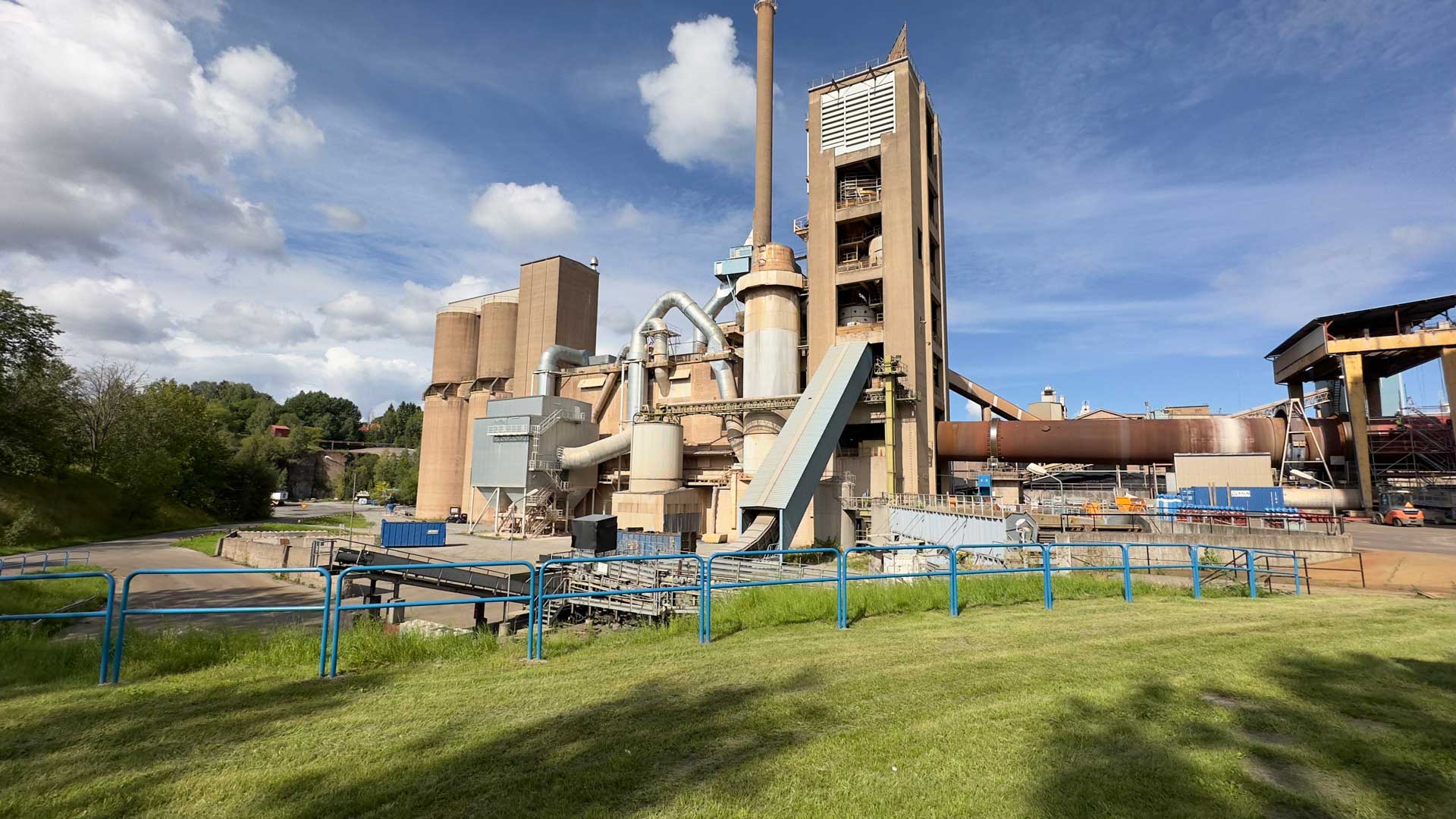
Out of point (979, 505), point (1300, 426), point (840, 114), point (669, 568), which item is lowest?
point (669, 568)

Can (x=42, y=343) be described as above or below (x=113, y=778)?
above

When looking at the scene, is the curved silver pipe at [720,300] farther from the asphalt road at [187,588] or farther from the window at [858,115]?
the asphalt road at [187,588]

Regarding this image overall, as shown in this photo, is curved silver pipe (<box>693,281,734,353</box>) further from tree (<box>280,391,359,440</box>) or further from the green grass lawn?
tree (<box>280,391,359,440</box>)

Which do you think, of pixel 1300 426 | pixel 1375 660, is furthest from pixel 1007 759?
pixel 1300 426

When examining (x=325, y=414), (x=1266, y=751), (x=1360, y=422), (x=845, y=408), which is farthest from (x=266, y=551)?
(x=325, y=414)

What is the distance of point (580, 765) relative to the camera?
4.00 meters

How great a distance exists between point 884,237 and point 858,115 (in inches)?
333

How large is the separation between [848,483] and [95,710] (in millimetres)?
29212

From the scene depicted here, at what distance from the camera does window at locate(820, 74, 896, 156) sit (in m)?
35.8

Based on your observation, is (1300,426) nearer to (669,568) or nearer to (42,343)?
(669,568)

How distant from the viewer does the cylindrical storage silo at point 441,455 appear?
165 ft

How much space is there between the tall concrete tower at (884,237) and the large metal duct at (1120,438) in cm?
250

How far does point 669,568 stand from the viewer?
18.0 metres

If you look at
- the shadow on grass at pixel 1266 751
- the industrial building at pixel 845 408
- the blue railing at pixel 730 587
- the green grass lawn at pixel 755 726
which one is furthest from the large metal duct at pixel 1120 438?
the shadow on grass at pixel 1266 751
